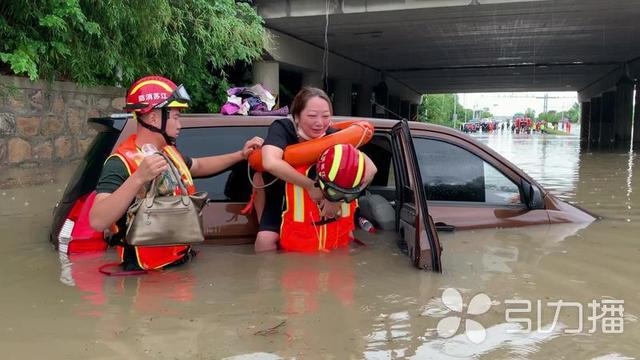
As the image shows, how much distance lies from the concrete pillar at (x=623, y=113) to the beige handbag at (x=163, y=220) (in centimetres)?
3383

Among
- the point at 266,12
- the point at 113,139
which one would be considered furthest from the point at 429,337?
the point at 266,12

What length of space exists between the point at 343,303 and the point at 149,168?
4.16 ft

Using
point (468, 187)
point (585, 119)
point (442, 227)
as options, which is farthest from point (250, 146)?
point (585, 119)

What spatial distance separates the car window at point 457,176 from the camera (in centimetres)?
432

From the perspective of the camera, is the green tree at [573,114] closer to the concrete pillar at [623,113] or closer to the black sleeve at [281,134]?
the concrete pillar at [623,113]

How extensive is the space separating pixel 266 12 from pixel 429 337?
1582 cm

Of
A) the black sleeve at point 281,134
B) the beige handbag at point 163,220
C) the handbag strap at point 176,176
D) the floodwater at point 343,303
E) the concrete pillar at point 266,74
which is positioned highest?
the concrete pillar at point 266,74

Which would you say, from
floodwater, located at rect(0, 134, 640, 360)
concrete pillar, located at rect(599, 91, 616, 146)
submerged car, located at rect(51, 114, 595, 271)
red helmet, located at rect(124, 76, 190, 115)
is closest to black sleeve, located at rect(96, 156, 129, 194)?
red helmet, located at rect(124, 76, 190, 115)

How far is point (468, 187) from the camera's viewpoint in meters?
4.43

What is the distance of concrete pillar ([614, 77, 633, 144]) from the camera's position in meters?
32.2

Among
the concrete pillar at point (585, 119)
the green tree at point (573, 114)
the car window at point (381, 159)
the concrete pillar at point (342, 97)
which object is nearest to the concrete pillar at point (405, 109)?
the concrete pillar at point (585, 119)

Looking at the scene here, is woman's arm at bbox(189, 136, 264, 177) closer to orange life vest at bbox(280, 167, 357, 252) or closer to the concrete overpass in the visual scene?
orange life vest at bbox(280, 167, 357, 252)

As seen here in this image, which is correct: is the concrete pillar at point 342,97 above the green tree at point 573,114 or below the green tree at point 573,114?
below

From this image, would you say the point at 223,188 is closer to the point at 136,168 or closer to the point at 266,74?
the point at 136,168
